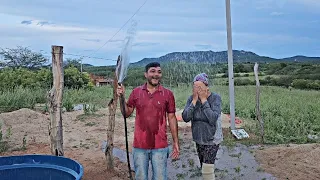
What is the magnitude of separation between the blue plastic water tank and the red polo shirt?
2.22 feet

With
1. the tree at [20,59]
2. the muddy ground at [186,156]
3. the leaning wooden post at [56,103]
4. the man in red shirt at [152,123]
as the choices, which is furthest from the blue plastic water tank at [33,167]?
the tree at [20,59]

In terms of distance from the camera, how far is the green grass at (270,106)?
7.55 metres

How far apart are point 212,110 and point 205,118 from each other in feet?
0.31

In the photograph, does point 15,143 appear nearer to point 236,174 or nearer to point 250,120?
point 236,174

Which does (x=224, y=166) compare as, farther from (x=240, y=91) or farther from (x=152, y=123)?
(x=240, y=91)

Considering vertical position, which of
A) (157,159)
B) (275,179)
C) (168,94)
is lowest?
(275,179)

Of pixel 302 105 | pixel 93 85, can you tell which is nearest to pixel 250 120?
pixel 302 105

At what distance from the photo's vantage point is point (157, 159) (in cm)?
340

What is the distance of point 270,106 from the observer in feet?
34.9

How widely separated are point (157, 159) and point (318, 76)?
46.2 feet

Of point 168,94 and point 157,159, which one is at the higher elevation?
point 168,94

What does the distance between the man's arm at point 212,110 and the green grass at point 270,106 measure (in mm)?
3684

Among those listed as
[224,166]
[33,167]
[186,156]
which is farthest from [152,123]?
[186,156]

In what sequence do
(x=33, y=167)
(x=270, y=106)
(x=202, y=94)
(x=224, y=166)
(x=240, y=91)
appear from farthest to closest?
1. (x=240, y=91)
2. (x=270, y=106)
3. (x=224, y=166)
4. (x=202, y=94)
5. (x=33, y=167)
